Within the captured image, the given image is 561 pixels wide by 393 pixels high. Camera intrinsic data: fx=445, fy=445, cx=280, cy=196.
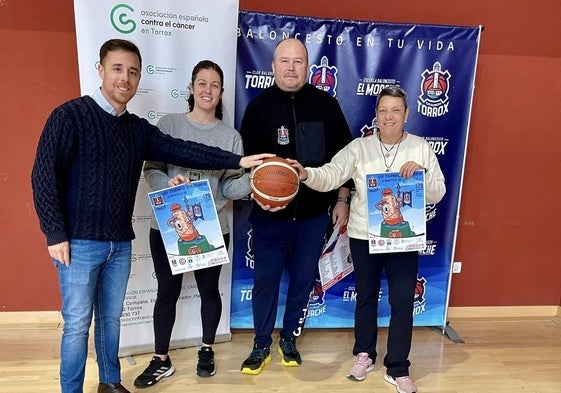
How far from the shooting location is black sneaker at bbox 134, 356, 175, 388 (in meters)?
2.38

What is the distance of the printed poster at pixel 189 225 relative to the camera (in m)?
2.18

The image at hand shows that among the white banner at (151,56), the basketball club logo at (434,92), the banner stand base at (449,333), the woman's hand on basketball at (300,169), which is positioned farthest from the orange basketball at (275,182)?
the banner stand base at (449,333)

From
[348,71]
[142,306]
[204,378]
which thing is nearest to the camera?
[204,378]

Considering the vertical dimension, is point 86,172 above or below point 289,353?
above

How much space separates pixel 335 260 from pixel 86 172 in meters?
1.72

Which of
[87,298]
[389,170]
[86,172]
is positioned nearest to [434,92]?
[389,170]

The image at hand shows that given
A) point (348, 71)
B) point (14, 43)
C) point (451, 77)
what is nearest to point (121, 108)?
point (14, 43)

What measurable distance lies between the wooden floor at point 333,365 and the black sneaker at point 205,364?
1.5 inches

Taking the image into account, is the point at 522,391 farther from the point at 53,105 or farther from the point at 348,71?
the point at 53,105

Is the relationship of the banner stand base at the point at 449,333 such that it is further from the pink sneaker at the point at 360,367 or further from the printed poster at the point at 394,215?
the printed poster at the point at 394,215

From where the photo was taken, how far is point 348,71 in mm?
2834

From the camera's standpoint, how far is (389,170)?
90.3 inches

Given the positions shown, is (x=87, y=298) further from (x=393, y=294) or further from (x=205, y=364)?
(x=393, y=294)

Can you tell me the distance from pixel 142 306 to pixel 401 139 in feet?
5.82
